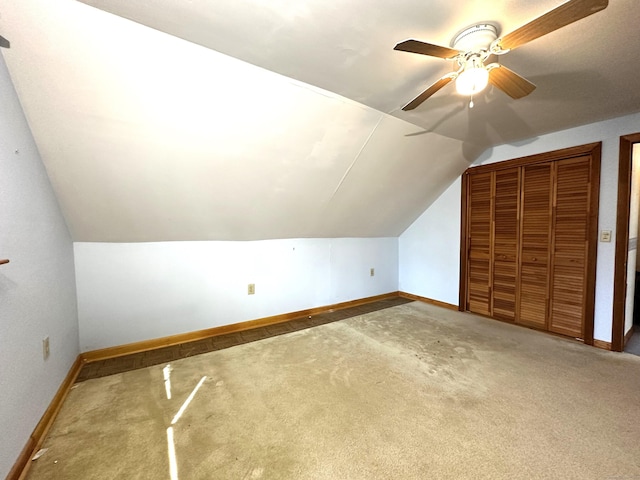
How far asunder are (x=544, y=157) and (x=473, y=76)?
7.21ft

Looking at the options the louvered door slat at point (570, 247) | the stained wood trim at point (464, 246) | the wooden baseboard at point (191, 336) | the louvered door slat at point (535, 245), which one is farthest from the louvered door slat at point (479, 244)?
the wooden baseboard at point (191, 336)

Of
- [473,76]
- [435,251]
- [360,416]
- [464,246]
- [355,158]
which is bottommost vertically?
[360,416]

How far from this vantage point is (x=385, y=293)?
4.43 metres

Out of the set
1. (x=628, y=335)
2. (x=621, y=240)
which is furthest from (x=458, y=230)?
(x=628, y=335)

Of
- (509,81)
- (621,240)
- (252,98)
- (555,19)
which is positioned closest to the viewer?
(555,19)

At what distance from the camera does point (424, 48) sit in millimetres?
1249

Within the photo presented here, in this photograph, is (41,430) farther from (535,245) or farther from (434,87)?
(535,245)

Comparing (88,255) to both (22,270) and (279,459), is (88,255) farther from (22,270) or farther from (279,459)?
(279,459)

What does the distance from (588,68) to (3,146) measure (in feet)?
11.3

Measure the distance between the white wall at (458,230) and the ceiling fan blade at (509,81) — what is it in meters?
1.71

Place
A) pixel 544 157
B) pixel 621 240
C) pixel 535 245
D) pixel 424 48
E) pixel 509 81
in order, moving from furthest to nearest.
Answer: pixel 535 245 → pixel 544 157 → pixel 621 240 → pixel 509 81 → pixel 424 48

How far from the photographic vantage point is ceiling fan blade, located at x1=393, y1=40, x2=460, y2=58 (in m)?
1.19

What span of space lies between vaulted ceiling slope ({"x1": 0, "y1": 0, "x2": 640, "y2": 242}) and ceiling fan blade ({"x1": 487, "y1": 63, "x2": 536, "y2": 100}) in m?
0.21

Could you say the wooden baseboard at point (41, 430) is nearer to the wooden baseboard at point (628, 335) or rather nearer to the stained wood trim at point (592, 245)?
the stained wood trim at point (592, 245)
